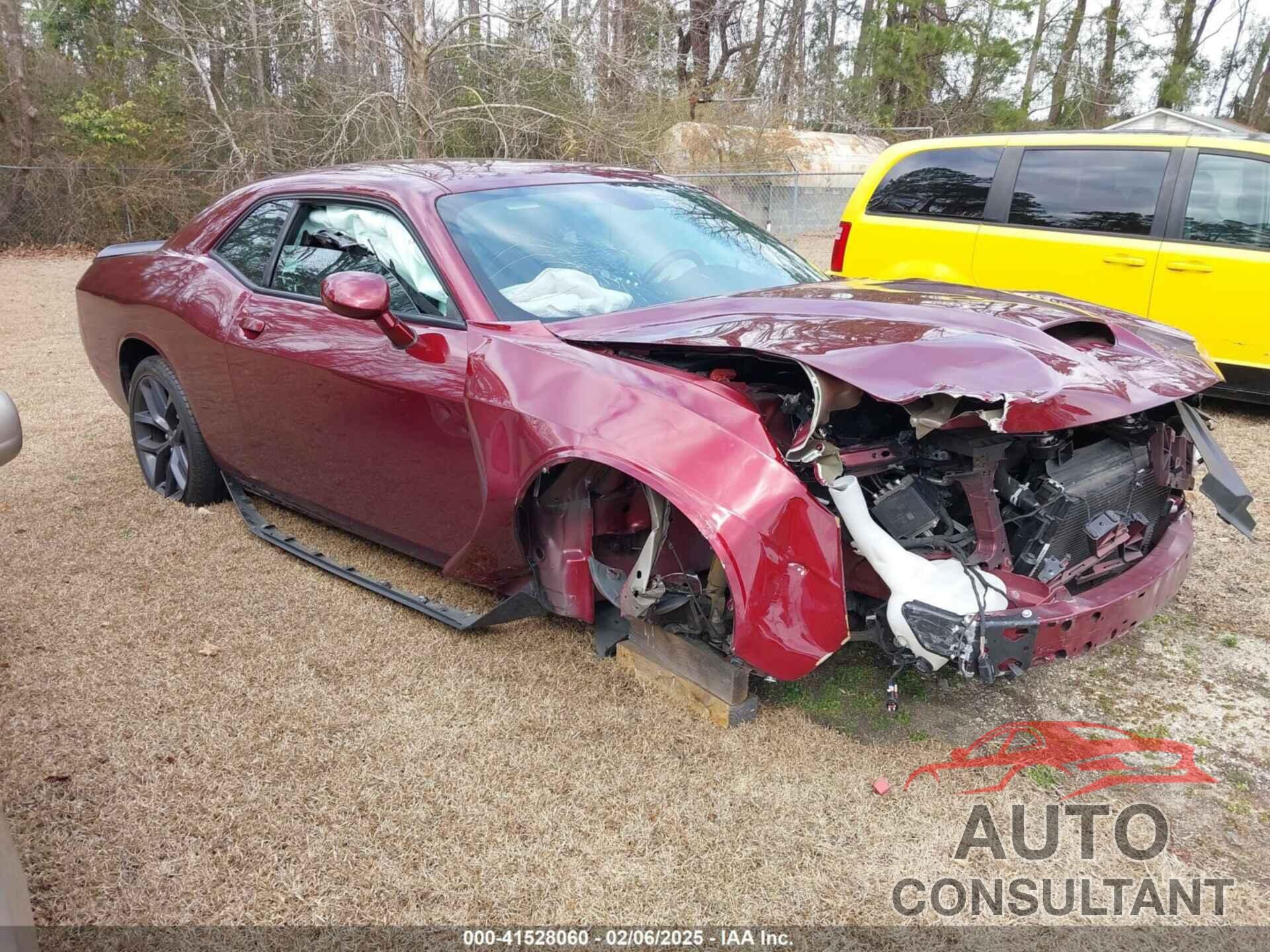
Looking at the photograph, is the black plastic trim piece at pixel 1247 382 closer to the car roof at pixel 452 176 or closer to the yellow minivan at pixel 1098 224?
the yellow minivan at pixel 1098 224

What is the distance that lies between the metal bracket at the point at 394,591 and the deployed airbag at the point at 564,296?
0.86 m

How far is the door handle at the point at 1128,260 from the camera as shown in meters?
5.66

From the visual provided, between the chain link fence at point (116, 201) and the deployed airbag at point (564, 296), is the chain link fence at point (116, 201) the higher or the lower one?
the lower one

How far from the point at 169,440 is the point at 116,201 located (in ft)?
48.9

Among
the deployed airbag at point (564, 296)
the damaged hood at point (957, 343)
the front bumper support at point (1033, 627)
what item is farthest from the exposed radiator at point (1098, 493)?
the deployed airbag at point (564, 296)

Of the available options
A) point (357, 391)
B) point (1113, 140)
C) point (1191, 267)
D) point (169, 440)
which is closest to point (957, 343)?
point (357, 391)

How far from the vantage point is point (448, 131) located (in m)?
15.6

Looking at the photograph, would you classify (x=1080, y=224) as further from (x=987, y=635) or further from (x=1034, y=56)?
(x=1034, y=56)

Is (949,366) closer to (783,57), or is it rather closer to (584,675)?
(584,675)

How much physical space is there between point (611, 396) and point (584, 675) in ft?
3.34

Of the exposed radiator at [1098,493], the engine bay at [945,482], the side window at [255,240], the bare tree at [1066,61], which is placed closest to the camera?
the engine bay at [945,482]

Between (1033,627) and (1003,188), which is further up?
(1003,188)

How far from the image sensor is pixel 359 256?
3330mm

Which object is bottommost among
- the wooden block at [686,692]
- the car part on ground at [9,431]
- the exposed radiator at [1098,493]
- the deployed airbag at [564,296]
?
the wooden block at [686,692]
